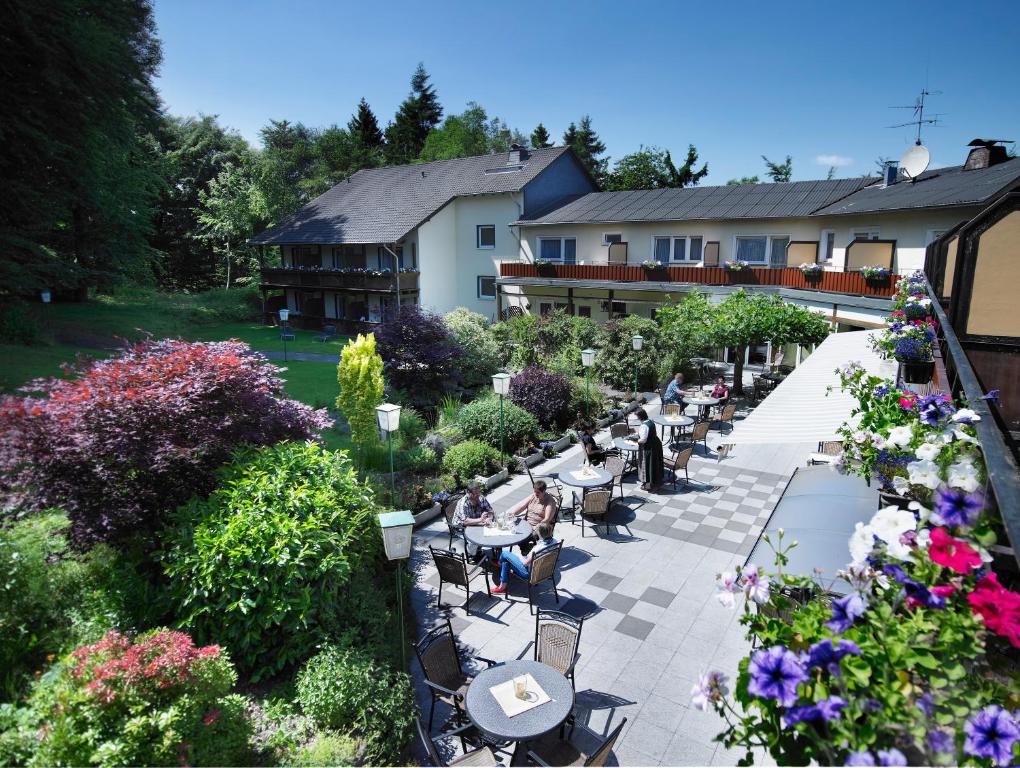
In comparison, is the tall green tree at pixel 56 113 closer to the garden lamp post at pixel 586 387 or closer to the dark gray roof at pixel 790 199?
the garden lamp post at pixel 586 387

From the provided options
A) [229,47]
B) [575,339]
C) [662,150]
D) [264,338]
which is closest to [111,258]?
[264,338]

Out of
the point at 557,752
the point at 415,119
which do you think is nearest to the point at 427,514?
the point at 557,752

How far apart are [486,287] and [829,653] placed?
3323cm

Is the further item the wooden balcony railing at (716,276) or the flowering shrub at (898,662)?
the wooden balcony railing at (716,276)

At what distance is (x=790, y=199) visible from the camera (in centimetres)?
2600

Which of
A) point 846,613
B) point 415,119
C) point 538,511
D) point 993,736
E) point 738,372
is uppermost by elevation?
point 415,119

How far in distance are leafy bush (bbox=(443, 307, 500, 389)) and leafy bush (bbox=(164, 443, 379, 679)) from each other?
12642 mm

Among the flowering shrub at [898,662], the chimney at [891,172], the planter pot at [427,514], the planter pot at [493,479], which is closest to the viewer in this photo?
the flowering shrub at [898,662]

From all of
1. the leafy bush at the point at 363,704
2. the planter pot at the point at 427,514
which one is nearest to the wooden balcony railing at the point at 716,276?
the planter pot at the point at 427,514

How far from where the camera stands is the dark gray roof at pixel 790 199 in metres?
17.5

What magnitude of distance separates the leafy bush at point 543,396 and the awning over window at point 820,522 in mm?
9748

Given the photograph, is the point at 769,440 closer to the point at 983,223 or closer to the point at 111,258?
the point at 983,223

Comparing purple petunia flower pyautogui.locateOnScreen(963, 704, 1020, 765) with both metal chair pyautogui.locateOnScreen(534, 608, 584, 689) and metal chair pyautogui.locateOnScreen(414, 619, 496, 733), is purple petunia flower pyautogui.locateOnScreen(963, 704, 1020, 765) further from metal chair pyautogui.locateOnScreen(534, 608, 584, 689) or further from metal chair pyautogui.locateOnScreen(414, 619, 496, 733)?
metal chair pyautogui.locateOnScreen(414, 619, 496, 733)

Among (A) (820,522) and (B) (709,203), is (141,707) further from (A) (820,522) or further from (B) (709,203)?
(B) (709,203)
